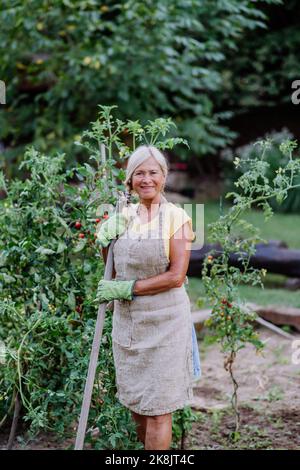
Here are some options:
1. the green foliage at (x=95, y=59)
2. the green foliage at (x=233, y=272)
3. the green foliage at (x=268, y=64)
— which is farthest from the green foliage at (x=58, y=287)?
the green foliage at (x=268, y=64)

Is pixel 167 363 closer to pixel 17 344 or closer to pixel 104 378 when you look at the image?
pixel 104 378

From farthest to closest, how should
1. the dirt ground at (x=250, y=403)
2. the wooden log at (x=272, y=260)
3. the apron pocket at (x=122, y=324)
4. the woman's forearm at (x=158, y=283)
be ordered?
the wooden log at (x=272, y=260) < the dirt ground at (x=250, y=403) < the apron pocket at (x=122, y=324) < the woman's forearm at (x=158, y=283)

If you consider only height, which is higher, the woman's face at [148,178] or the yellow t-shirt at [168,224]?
the woman's face at [148,178]

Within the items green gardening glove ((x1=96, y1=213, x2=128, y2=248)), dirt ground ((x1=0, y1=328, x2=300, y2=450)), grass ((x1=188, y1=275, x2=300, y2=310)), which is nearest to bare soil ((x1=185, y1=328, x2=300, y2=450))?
dirt ground ((x1=0, y1=328, x2=300, y2=450))

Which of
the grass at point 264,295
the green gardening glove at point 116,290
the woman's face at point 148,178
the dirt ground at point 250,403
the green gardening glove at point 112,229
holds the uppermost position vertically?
the woman's face at point 148,178

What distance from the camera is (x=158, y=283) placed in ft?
9.55

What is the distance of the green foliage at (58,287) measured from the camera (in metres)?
3.34

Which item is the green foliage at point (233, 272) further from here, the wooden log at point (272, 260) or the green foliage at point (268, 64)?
the green foliage at point (268, 64)

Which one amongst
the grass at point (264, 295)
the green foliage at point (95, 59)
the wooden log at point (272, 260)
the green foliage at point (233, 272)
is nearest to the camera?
the green foliage at point (233, 272)

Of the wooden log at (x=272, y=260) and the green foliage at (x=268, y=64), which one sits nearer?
the wooden log at (x=272, y=260)

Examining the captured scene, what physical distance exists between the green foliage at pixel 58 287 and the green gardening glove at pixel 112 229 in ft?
1.22

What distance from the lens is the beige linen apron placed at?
2.95m

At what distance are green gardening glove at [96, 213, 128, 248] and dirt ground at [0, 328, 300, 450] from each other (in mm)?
1321
